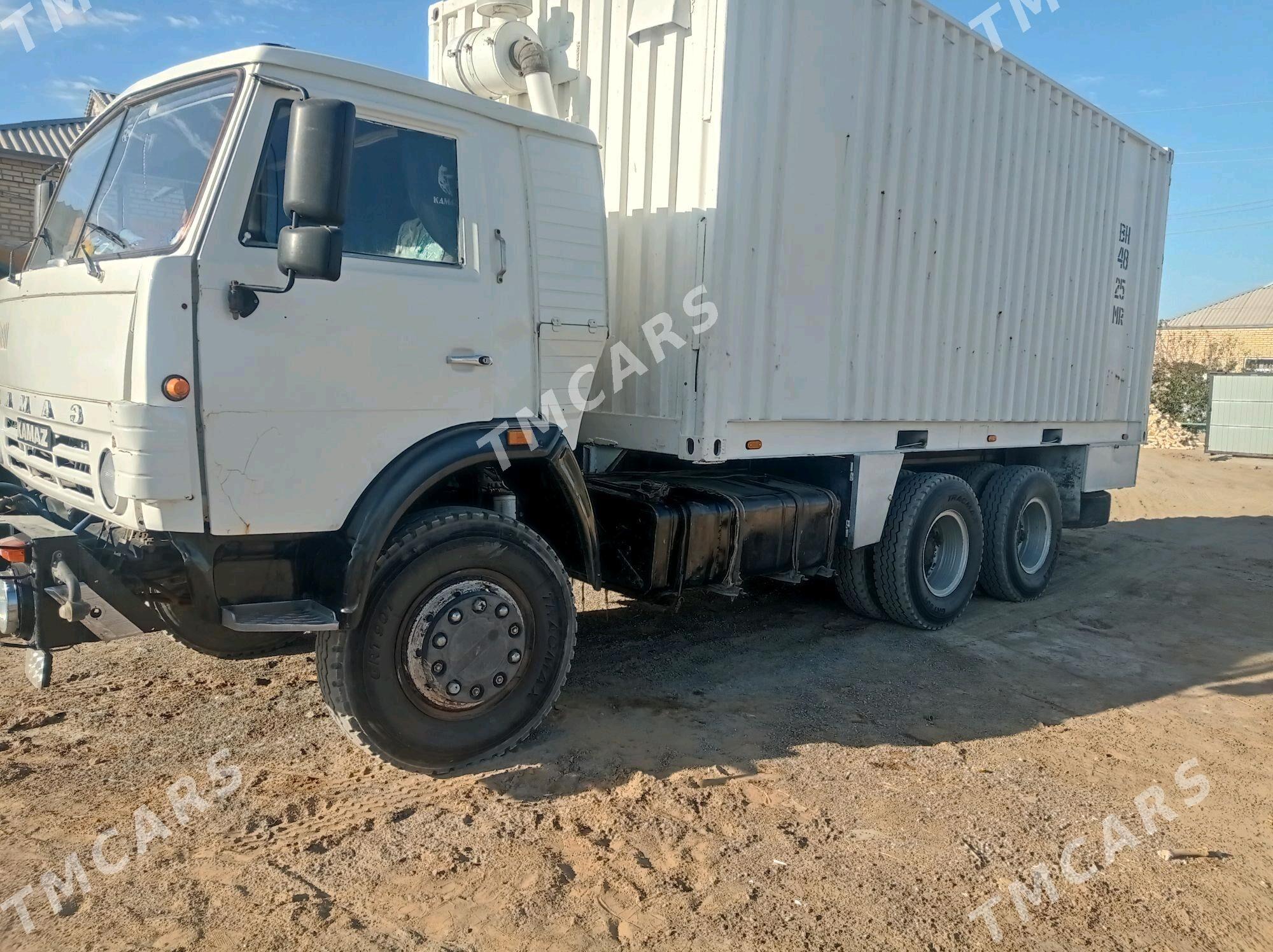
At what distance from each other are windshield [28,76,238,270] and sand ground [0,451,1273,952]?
6.77 ft

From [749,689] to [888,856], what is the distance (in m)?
1.72

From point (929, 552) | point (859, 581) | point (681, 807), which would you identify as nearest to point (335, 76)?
point (681, 807)

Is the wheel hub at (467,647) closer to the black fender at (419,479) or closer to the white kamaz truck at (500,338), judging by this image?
the white kamaz truck at (500,338)

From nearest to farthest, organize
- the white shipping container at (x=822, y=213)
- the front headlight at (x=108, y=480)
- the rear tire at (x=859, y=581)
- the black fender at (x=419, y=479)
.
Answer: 1. the front headlight at (x=108, y=480)
2. the black fender at (x=419, y=479)
3. the white shipping container at (x=822, y=213)
4. the rear tire at (x=859, y=581)

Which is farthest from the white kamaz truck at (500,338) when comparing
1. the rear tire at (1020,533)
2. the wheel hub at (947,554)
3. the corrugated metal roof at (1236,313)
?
the corrugated metal roof at (1236,313)

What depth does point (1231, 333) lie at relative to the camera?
3562cm

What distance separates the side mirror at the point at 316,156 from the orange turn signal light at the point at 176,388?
0.66 meters

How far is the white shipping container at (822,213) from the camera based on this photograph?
472 cm

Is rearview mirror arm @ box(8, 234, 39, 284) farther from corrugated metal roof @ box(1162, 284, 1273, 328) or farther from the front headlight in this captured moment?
corrugated metal roof @ box(1162, 284, 1273, 328)

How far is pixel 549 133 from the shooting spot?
405 centimetres

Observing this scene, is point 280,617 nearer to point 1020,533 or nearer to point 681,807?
point 681,807

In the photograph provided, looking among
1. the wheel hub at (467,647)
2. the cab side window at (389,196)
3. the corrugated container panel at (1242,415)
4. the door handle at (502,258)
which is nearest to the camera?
the cab side window at (389,196)

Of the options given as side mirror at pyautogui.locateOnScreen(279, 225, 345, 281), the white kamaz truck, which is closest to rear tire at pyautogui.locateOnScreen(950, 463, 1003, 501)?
the white kamaz truck

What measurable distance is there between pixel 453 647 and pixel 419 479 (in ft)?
2.33
